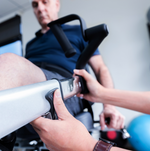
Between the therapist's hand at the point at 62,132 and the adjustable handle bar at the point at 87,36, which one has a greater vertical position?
the adjustable handle bar at the point at 87,36

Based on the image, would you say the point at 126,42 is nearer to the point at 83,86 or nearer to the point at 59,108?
the point at 83,86

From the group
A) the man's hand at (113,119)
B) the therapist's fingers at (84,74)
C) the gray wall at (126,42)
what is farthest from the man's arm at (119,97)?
the gray wall at (126,42)

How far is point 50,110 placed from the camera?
0.91 feet

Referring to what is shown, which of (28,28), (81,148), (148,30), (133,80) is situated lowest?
(133,80)

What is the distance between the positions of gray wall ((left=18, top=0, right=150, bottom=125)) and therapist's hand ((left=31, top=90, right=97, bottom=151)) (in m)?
1.30

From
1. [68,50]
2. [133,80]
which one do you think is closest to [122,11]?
[133,80]

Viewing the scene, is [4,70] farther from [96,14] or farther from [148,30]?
[96,14]

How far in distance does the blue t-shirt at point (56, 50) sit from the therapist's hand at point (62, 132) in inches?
17.1

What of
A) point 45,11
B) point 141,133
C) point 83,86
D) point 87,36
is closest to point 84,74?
point 83,86

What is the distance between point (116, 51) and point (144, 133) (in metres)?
0.92

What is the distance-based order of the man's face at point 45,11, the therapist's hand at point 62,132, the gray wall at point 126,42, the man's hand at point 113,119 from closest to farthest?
the therapist's hand at point 62,132 → the man's hand at point 113,119 → the man's face at point 45,11 → the gray wall at point 126,42

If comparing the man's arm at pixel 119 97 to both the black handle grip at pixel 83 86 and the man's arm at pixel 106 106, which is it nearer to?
the black handle grip at pixel 83 86

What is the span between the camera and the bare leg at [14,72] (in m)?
0.29

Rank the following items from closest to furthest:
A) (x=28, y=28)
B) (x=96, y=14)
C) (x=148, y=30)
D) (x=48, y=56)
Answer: (x=48, y=56) < (x=148, y=30) < (x=96, y=14) < (x=28, y=28)
